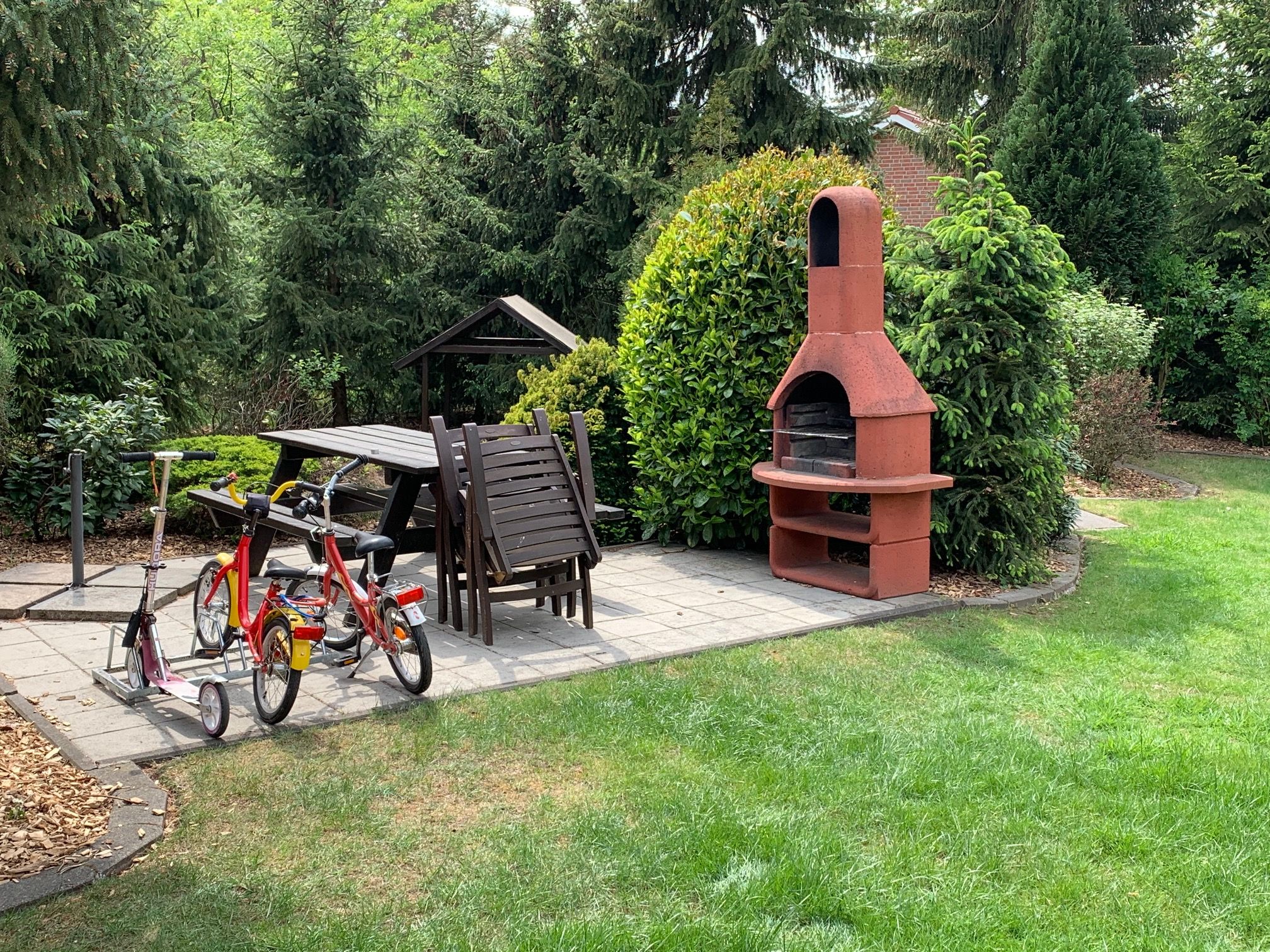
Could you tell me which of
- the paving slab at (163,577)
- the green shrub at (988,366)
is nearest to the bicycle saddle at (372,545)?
the paving slab at (163,577)

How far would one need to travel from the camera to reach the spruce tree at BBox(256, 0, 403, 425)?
13.6m

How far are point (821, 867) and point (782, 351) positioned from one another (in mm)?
5116

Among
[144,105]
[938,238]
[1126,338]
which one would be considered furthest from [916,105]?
[144,105]

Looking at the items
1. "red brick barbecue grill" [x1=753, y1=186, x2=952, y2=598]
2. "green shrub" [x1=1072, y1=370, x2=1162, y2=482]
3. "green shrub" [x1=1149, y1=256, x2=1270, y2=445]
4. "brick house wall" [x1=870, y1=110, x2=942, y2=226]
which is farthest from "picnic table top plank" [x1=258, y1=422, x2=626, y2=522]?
"brick house wall" [x1=870, y1=110, x2=942, y2=226]

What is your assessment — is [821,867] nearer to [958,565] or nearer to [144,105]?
[144,105]

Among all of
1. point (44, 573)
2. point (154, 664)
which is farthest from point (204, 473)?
point (154, 664)

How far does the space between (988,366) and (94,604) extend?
19.0 ft

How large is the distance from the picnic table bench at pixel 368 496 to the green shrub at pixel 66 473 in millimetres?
1063

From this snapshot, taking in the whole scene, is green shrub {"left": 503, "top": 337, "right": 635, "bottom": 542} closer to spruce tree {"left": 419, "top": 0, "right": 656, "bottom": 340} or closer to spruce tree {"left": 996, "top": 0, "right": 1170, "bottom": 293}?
spruce tree {"left": 419, "top": 0, "right": 656, "bottom": 340}

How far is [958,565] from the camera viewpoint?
25.5ft

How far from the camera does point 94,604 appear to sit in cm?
682

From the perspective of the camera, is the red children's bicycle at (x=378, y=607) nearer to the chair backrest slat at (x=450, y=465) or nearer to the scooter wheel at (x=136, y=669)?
the scooter wheel at (x=136, y=669)

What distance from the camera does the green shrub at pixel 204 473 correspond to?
891 cm

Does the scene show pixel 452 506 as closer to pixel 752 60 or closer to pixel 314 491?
pixel 314 491
